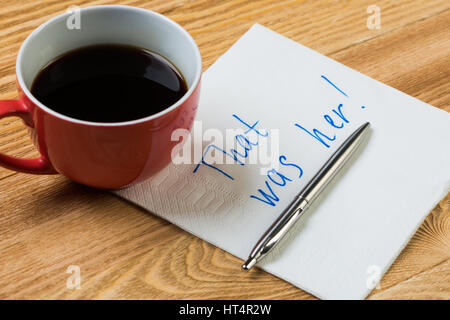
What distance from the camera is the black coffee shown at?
0.50 meters

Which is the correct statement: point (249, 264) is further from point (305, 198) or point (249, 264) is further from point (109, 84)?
point (109, 84)

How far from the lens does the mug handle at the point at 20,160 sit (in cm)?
47

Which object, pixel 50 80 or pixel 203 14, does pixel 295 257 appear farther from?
pixel 203 14

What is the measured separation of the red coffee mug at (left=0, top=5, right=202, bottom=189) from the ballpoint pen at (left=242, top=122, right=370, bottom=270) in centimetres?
12

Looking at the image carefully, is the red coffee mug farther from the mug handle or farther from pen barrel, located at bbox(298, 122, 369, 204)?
pen barrel, located at bbox(298, 122, 369, 204)

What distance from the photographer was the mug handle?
47cm

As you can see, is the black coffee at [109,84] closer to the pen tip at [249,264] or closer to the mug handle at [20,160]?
the mug handle at [20,160]

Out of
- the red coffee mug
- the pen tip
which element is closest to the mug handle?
the red coffee mug

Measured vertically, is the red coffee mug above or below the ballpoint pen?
above

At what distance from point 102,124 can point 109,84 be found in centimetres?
10

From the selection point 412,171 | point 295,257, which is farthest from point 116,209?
point 412,171

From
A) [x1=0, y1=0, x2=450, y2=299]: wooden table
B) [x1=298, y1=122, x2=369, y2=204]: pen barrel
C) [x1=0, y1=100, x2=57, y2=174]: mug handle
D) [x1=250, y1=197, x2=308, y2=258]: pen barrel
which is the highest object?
[x1=0, y1=100, x2=57, y2=174]: mug handle

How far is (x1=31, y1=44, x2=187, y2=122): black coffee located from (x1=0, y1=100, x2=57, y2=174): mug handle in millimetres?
30

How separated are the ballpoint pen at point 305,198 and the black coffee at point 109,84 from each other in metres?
0.15
